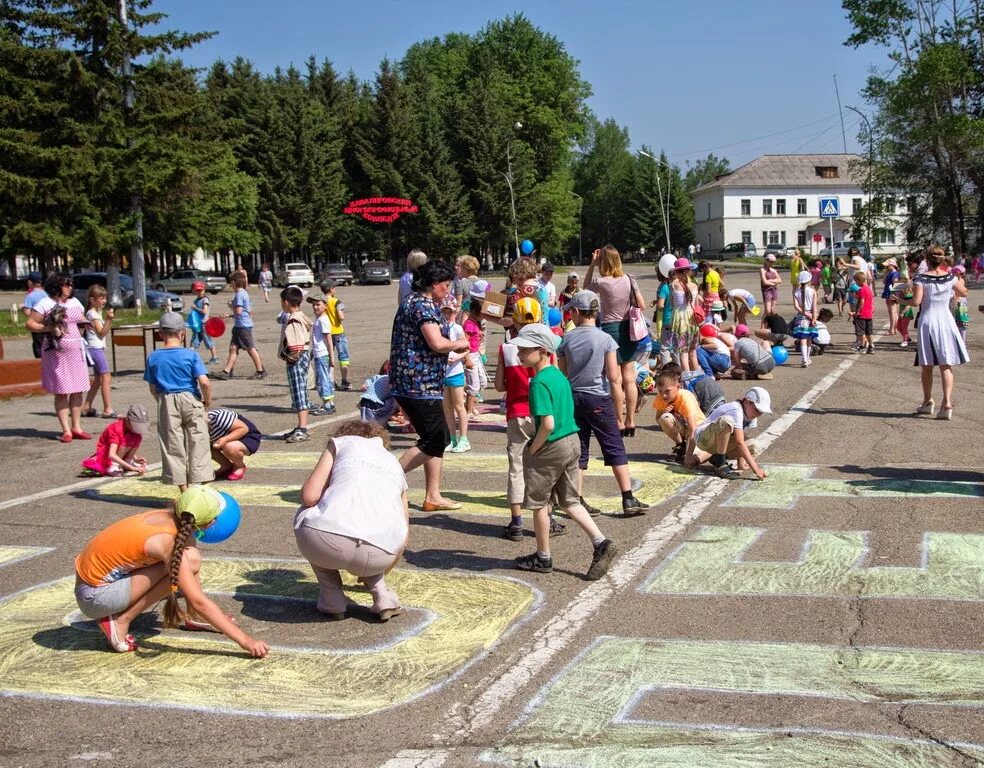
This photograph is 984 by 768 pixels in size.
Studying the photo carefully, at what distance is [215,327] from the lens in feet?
65.9

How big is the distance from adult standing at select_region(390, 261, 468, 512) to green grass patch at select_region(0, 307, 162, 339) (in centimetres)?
2322

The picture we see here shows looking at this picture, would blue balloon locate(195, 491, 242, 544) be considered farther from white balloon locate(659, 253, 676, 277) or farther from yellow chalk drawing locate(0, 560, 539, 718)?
white balloon locate(659, 253, 676, 277)

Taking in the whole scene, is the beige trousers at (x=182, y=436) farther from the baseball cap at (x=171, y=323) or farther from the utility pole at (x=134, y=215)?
the utility pole at (x=134, y=215)

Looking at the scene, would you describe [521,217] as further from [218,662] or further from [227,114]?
[218,662]

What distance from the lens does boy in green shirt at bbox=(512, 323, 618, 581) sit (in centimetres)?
642

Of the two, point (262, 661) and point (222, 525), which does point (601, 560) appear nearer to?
point (262, 661)

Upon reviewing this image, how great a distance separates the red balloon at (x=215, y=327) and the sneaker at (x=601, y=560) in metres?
14.5

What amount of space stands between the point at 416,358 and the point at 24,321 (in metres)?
31.3

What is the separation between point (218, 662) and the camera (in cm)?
531

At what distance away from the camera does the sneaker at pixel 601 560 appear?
6.46 m

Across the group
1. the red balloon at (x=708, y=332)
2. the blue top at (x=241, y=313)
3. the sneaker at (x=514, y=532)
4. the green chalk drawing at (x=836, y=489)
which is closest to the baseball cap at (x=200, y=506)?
the sneaker at (x=514, y=532)

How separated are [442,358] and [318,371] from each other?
5991 millimetres

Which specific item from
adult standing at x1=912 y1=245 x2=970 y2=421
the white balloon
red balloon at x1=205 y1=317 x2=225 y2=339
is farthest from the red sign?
adult standing at x1=912 y1=245 x2=970 y2=421

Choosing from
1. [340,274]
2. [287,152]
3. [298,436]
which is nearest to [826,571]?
[298,436]
